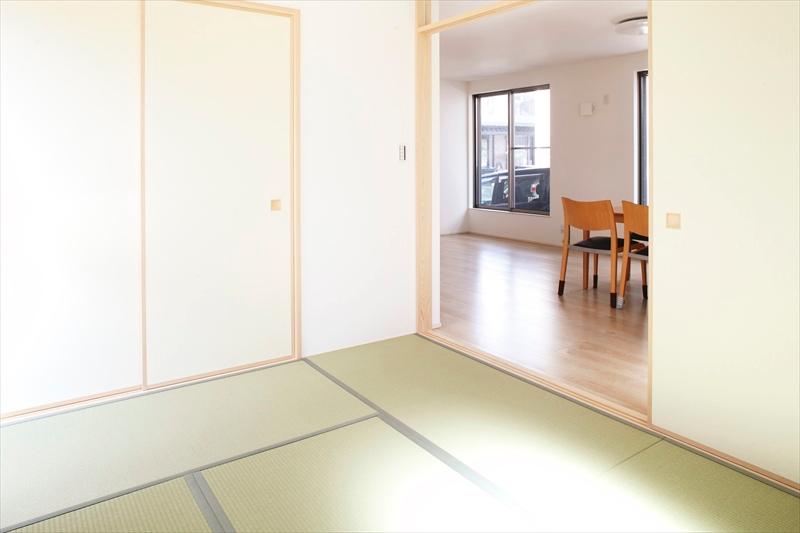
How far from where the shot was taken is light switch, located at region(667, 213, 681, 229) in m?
2.37

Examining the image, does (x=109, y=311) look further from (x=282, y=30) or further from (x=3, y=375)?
(x=282, y=30)

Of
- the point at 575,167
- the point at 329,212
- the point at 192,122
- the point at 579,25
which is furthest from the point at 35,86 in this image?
the point at 575,167

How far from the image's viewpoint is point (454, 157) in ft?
31.5

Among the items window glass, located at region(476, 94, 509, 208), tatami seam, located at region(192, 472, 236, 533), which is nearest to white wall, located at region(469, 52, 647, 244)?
window glass, located at region(476, 94, 509, 208)

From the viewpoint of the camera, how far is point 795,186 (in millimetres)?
2016

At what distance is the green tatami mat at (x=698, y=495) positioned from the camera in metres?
1.86

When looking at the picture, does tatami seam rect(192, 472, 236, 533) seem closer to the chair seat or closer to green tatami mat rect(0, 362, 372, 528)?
green tatami mat rect(0, 362, 372, 528)

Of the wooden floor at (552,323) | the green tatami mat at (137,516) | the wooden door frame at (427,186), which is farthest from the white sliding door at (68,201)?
the wooden floor at (552,323)

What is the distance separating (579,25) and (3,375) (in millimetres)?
5432

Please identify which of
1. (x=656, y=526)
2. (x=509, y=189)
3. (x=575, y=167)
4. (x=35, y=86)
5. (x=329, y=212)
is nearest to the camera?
(x=656, y=526)

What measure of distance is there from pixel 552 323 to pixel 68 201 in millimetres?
3093

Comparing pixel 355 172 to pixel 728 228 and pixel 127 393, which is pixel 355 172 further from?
pixel 728 228

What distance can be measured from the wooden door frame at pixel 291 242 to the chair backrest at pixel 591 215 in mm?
2701

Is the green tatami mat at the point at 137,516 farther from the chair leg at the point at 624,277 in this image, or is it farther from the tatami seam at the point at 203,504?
the chair leg at the point at 624,277
